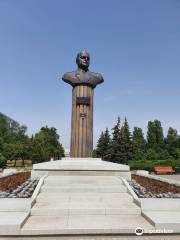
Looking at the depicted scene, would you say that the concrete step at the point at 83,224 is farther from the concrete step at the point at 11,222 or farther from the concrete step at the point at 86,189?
the concrete step at the point at 86,189

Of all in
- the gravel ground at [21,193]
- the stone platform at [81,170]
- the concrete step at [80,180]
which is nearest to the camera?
the gravel ground at [21,193]

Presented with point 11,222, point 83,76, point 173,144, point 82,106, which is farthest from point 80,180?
point 173,144

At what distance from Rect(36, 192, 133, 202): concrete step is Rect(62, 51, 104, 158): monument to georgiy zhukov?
5.14 meters

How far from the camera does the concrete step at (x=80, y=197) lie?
875 centimetres

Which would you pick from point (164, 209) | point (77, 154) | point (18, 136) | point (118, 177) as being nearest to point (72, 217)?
point (164, 209)

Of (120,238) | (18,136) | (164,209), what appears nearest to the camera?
(120,238)

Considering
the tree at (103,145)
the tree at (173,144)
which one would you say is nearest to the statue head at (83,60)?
the tree at (103,145)

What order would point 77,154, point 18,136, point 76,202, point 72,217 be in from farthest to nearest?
point 18,136 < point 77,154 < point 76,202 < point 72,217

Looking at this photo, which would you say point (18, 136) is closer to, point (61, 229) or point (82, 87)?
point (82, 87)

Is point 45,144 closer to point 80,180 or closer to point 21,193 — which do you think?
point 80,180

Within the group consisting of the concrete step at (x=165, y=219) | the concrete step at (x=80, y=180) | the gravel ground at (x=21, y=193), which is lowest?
the concrete step at (x=165, y=219)

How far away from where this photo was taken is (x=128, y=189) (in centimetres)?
982

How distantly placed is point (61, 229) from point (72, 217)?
43.8 inches

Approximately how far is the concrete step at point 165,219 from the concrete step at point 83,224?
17cm
